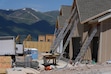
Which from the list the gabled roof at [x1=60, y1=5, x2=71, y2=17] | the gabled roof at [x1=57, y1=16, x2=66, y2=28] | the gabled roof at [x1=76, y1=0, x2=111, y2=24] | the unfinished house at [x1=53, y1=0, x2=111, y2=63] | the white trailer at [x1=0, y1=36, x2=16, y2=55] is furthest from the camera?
the gabled roof at [x1=60, y1=5, x2=71, y2=17]

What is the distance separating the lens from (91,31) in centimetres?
2475

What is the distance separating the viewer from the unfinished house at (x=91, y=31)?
22.2m

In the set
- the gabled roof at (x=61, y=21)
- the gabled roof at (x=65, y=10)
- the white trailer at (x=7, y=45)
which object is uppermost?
the gabled roof at (x=65, y=10)

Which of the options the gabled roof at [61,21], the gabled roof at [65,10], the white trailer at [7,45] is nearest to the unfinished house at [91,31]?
the white trailer at [7,45]

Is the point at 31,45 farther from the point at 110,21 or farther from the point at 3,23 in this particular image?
the point at 3,23

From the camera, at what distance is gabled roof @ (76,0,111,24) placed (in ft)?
85.4

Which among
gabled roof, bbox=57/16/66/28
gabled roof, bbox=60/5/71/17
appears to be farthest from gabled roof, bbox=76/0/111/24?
gabled roof, bbox=60/5/71/17

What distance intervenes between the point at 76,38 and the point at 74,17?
7.10 feet

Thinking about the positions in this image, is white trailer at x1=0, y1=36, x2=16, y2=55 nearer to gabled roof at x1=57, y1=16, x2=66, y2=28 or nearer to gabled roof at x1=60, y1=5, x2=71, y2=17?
gabled roof at x1=57, y1=16, x2=66, y2=28

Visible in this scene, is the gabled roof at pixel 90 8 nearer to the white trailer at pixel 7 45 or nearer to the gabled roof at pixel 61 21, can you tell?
the white trailer at pixel 7 45

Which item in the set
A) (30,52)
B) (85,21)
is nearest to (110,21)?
(85,21)

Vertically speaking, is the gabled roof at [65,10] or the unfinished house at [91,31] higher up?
the gabled roof at [65,10]

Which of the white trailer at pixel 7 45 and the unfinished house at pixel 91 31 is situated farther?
the white trailer at pixel 7 45

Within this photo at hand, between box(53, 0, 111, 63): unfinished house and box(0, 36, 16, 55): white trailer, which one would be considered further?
box(0, 36, 16, 55): white trailer
